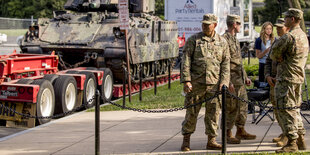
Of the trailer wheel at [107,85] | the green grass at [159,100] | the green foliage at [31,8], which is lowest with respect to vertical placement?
the green grass at [159,100]

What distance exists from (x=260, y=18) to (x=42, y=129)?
65.0m

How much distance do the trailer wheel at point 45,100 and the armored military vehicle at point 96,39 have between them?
470 centimetres

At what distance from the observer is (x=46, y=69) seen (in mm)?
15586

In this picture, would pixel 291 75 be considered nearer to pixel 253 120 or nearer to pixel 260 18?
pixel 253 120

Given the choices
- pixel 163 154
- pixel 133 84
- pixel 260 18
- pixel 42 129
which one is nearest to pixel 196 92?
pixel 163 154

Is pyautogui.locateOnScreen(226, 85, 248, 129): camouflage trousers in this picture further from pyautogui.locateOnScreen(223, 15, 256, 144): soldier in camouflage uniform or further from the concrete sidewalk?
the concrete sidewalk

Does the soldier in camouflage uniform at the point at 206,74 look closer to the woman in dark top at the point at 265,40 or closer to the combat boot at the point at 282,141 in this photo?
the combat boot at the point at 282,141

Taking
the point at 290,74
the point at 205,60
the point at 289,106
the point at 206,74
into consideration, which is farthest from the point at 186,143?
the point at 290,74

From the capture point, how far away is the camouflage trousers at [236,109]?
9.72 meters

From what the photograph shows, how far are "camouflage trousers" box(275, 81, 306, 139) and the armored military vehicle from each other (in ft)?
30.9

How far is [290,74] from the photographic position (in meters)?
8.91

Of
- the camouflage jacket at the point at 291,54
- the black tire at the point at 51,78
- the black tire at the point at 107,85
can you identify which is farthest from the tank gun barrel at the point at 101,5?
the camouflage jacket at the point at 291,54

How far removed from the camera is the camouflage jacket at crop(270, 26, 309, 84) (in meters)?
8.88

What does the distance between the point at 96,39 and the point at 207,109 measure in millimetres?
10029
